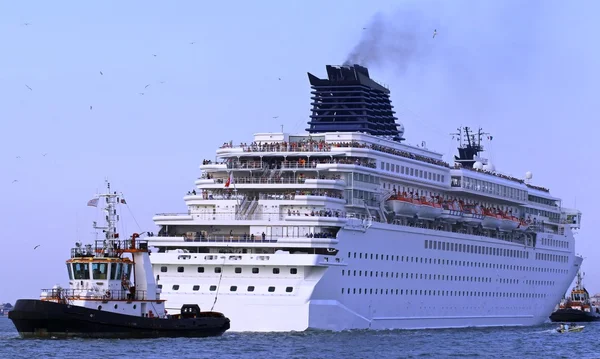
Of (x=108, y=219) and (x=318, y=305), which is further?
(x=318, y=305)

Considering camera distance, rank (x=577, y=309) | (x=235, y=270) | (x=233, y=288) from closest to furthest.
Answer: (x=233, y=288)
(x=235, y=270)
(x=577, y=309)

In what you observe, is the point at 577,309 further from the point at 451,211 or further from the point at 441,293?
the point at 441,293

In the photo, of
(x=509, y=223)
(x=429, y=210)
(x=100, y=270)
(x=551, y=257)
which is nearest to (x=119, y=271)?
(x=100, y=270)

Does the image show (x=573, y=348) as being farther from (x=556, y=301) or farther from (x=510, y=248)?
(x=556, y=301)

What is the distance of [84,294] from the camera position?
204 feet

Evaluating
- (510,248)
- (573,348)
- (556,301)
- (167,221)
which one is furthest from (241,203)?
(556,301)

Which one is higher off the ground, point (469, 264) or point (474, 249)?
point (474, 249)

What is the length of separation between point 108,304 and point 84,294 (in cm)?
118

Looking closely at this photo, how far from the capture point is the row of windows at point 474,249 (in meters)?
84.1

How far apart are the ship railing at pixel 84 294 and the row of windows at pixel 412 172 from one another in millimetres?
21633

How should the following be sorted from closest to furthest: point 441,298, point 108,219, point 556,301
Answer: point 108,219, point 441,298, point 556,301

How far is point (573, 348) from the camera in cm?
7144

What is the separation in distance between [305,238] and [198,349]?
12.8m

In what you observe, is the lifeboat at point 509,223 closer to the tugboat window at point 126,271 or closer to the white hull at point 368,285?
the white hull at point 368,285
